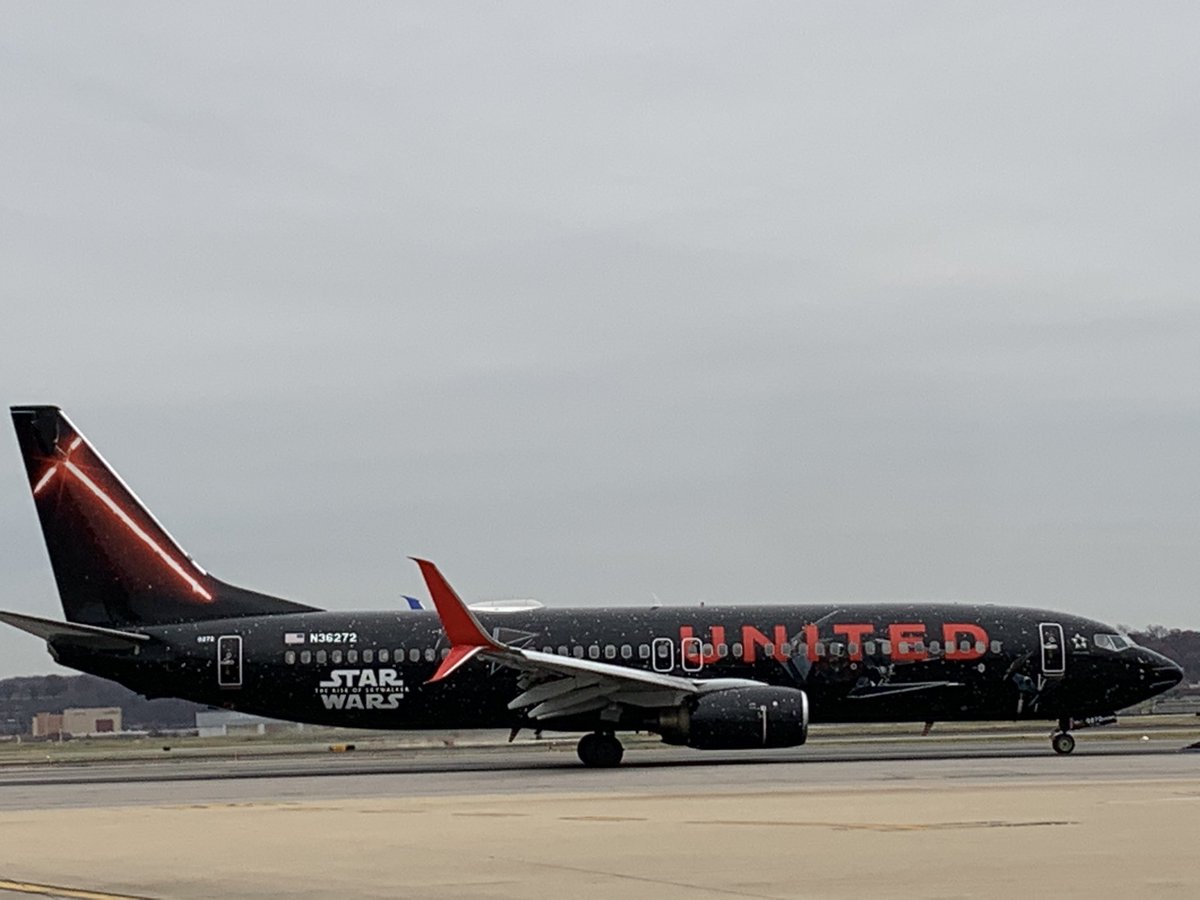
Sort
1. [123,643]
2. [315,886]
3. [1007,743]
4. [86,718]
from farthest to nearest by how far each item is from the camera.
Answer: [86,718] → [1007,743] → [123,643] → [315,886]

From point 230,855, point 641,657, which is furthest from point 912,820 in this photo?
point 641,657

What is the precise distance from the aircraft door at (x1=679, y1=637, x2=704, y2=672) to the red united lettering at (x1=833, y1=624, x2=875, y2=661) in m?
2.78

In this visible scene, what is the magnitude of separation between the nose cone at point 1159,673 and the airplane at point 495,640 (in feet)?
0.14

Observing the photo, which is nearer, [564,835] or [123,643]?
[564,835]

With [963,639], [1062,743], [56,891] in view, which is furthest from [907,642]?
[56,891]

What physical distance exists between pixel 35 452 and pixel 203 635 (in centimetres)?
526

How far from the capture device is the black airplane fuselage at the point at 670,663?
36969mm

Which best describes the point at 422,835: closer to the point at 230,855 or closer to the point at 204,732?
the point at 230,855

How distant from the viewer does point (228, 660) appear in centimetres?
3706

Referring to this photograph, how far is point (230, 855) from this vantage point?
17906mm

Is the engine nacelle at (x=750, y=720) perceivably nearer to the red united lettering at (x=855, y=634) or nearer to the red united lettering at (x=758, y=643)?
the red united lettering at (x=758, y=643)

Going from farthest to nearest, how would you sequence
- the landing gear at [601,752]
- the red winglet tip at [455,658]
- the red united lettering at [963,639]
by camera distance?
the red united lettering at [963,639]
the landing gear at [601,752]
the red winglet tip at [455,658]

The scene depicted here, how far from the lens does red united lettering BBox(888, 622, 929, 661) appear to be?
37.1m

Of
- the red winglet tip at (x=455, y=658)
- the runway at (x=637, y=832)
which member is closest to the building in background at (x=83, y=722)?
the red winglet tip at (x=455, y=658)
